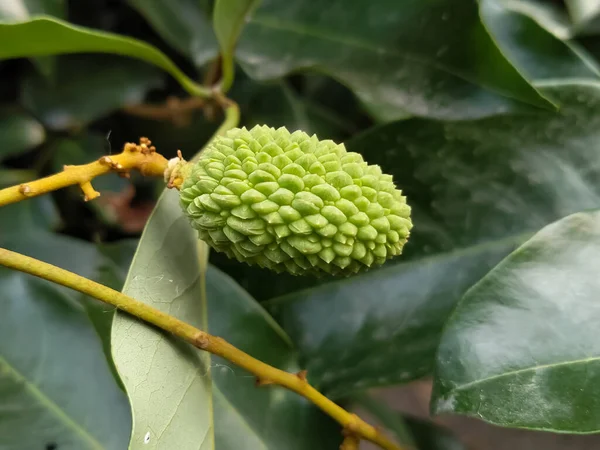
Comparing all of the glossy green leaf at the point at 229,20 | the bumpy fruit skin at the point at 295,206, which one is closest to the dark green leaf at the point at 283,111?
the glossy green leaf at the point at 229,20

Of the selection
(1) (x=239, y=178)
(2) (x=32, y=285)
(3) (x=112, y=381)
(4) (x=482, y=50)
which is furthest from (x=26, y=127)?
(4) (x=482, y=50)

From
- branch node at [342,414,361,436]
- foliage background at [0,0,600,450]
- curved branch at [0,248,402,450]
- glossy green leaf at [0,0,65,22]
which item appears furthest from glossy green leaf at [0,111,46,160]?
branch node at [342,414,361,436]

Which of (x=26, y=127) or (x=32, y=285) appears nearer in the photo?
(x=32, y=285)

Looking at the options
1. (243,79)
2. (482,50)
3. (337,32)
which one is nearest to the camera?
(482,50)

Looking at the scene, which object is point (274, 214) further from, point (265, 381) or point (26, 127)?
point (26, 127)

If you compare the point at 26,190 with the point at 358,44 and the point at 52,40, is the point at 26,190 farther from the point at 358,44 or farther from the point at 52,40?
the point at 358,44

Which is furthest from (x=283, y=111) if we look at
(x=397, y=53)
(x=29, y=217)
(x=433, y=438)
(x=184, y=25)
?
(x=433, y=438)
